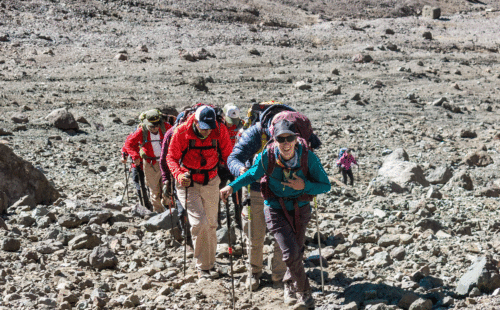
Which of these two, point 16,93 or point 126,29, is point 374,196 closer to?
point 16,93

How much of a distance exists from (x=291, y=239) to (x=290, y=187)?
55cm

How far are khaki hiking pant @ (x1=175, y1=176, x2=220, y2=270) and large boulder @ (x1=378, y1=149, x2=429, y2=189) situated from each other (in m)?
5.86

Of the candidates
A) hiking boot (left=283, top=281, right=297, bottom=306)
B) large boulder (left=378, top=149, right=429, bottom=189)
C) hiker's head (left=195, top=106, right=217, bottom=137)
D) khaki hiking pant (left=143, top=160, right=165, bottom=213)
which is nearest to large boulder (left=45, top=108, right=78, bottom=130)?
khaki hiking pant (left=143, top=160, right=165, bottom=213)

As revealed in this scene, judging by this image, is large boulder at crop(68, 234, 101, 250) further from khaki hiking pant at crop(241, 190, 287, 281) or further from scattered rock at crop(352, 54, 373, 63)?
scattered rock at crop(352, 54, 373, 63)

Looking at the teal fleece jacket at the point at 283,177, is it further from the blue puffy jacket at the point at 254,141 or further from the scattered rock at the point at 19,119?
the scattered rock at the point at 19,119

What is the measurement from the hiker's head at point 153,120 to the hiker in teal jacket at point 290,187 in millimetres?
4568

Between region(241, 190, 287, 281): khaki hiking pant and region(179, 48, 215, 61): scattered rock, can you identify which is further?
region(179, 48, 215, 61): scattered rock

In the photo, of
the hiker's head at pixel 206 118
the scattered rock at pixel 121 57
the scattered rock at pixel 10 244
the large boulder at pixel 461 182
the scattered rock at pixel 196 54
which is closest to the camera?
the hiker's head at pixel 206 118

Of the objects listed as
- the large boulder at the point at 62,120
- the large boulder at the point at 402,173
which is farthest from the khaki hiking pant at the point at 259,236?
the large boulder at the point at 62,120

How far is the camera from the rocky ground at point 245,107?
24.2ft

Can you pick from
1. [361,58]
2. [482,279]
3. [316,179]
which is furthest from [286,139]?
[361,58]

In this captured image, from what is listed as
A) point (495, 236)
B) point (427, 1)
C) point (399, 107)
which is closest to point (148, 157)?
point (495, 236)

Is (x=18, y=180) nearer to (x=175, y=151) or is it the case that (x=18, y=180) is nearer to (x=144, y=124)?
(x=144, y=124)

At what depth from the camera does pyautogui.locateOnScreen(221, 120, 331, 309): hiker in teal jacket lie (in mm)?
5930
